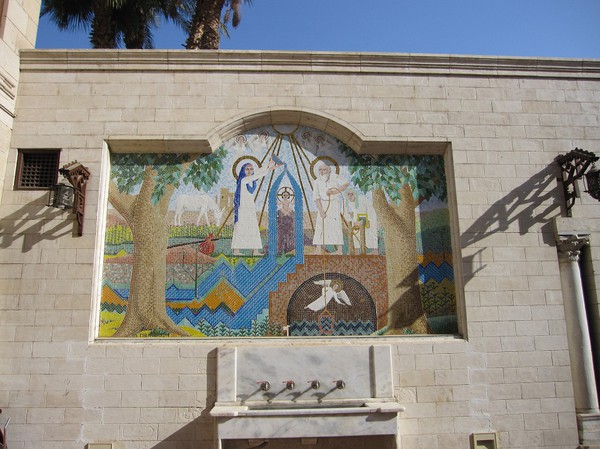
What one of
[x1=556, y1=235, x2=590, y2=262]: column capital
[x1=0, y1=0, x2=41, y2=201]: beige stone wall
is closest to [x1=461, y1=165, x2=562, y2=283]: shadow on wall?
[x1=556, y1=235, x2=590, y2=262]: column capital

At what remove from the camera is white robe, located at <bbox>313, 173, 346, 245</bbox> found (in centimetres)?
707

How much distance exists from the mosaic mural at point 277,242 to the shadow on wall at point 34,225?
2.02ft

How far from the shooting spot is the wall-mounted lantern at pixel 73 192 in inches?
256

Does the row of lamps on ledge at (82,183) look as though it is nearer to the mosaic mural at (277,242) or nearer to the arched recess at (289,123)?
the mosaic mural at (277,242)

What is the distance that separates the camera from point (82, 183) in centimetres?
676

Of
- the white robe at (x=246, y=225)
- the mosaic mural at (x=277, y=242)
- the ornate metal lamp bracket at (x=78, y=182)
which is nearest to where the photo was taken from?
the ornate metal lamp bracket at (x=78, y=182)

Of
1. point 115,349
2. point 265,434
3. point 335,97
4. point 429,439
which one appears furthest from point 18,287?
point 429,439

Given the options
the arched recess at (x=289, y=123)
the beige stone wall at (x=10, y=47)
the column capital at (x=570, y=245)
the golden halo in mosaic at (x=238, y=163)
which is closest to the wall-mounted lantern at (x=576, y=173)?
the column capital at (x=570, y=245)

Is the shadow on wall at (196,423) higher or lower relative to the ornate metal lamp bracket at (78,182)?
lower

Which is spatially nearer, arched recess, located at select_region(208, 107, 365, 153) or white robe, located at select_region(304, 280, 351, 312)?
white robe, located at select_region(304, 280, 351, 312)

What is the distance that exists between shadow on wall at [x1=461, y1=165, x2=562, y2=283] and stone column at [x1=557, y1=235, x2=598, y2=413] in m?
0.29

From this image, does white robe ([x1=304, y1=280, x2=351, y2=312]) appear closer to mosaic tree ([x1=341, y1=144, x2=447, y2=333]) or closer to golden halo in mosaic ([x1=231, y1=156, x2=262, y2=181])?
mosaic tree ([x1=341, y1=144, x2=447, y2=333])

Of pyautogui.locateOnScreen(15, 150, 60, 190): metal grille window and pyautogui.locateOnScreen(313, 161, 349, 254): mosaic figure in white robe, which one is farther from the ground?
pyautogui.locateOnScreen(15, 150, 60, 190): metal grille window

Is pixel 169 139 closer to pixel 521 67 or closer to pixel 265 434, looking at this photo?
pixel 265 434
